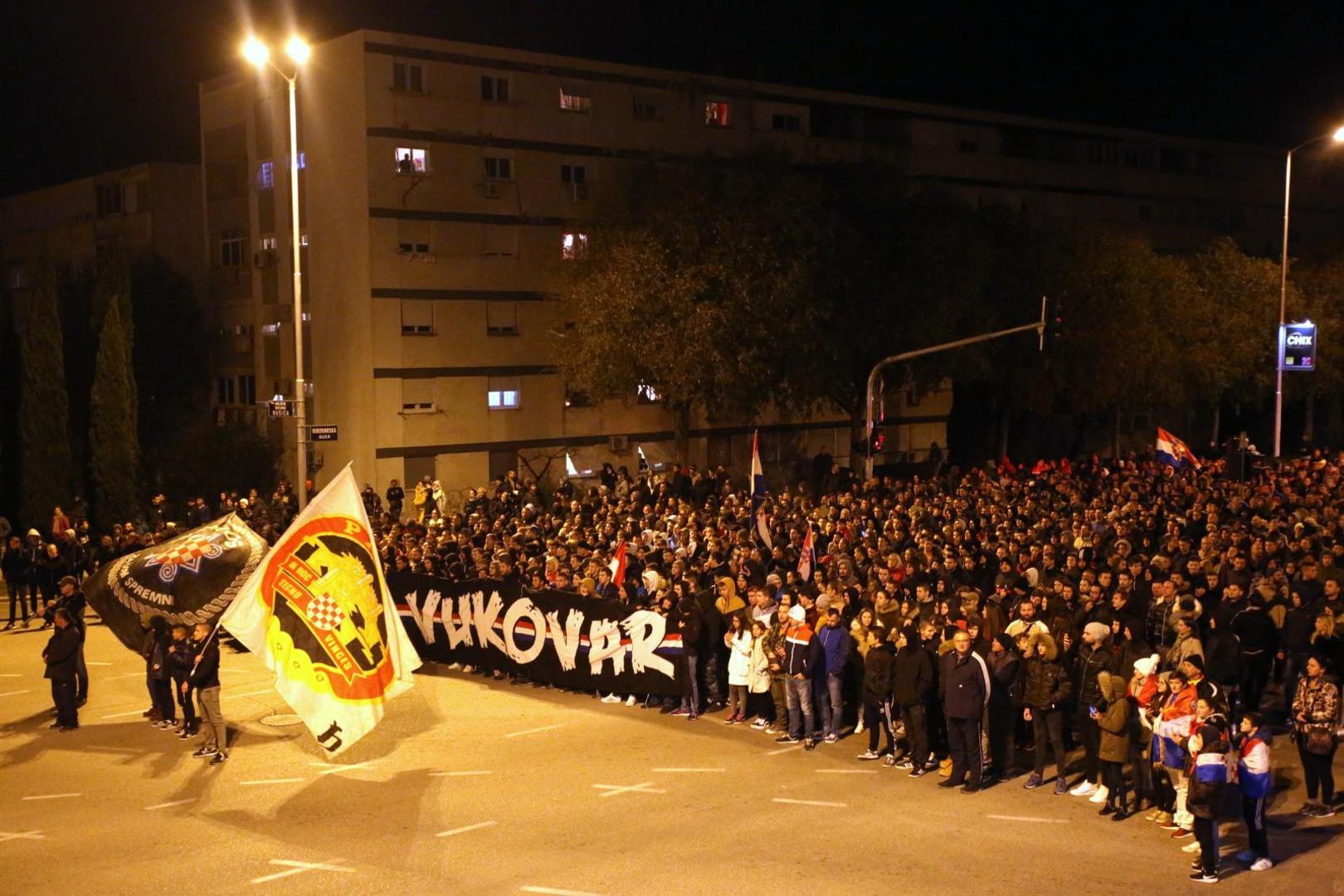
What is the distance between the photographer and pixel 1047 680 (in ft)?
44.3

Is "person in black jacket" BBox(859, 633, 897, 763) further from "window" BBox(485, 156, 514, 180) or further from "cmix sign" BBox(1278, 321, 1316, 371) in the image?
"window" BBox(485, 156, 514, 180)

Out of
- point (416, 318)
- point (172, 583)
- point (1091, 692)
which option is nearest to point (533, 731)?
point (172, 583)

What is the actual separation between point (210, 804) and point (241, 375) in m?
33.8

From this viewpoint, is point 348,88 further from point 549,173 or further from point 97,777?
point 97,777

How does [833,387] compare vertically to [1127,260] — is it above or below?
below

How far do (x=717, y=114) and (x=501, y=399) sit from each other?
13.6 m

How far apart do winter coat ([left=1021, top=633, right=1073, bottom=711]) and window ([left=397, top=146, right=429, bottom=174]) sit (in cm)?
3170

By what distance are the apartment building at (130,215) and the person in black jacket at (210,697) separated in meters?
32.6

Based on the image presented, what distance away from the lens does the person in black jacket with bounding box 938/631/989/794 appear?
44.5 feet

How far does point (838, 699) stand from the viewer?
51.3ft

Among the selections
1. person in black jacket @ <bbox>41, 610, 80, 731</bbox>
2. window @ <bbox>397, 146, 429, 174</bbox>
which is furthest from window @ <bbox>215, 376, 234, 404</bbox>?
person in black jacket @ <bbox>41, 610, 80, 731</bbox>

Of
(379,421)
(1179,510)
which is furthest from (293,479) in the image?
(1179,510)

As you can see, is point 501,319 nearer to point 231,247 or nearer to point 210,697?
point 231,247

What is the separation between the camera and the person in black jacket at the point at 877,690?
14531mm
